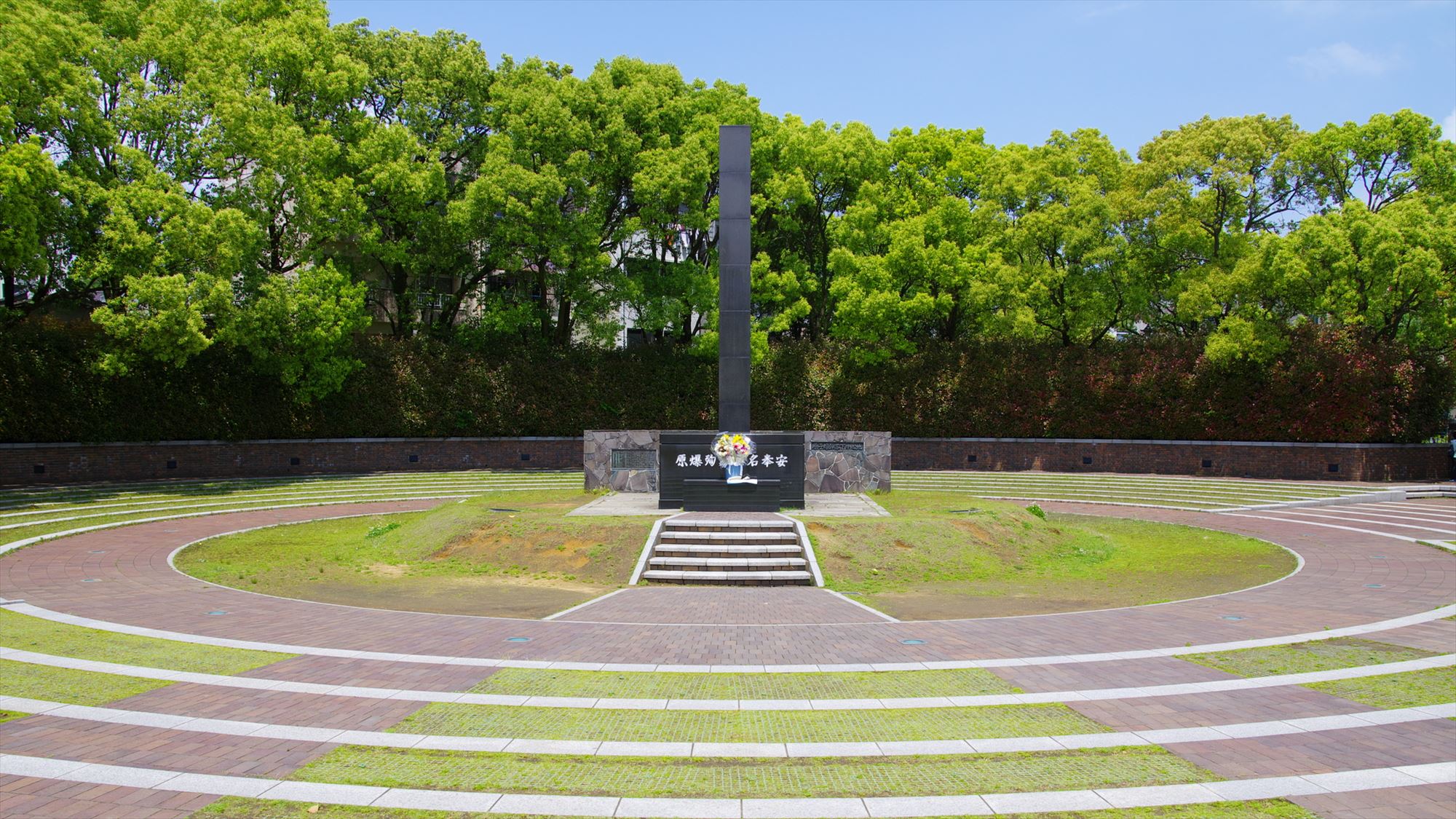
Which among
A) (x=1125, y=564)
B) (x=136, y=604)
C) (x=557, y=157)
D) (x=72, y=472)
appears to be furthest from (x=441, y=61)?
(x=1125, y=564)

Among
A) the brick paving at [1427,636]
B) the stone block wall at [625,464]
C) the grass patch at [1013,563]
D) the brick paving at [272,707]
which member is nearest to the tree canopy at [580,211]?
the stone block wall at [625,464]

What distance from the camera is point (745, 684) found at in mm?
8531

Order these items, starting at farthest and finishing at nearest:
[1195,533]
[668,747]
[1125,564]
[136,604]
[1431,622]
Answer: [1195,533]
[1125,564]
[136,604]
[1431,622]
[668,747]

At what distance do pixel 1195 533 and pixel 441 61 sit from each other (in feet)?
98.5

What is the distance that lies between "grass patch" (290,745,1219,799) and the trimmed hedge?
27321 mm

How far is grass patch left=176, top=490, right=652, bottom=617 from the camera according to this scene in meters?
13.7

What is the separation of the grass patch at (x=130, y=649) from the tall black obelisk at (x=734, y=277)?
554 inches

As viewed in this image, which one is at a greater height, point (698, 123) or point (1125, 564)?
point (698, 123)

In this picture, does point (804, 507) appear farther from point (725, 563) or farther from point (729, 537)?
point (725, 563)

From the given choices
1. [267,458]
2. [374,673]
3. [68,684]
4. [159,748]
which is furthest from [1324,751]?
[267,458]

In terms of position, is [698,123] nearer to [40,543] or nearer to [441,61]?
[441,61]

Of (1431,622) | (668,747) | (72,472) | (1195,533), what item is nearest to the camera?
(668,747)

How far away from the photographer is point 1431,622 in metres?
11.2

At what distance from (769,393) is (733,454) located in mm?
17669
